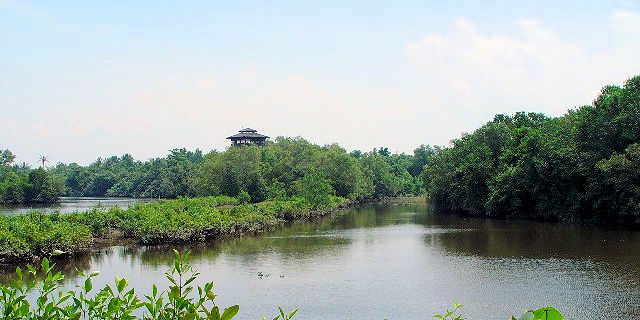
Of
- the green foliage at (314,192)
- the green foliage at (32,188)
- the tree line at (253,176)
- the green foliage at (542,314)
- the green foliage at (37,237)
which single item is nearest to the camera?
the green foliage at (542,314)

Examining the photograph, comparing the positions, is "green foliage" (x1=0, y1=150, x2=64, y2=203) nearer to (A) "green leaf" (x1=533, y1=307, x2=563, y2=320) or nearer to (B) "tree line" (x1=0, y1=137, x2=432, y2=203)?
(B) "tree line" (x1=0, y1=137, x2=432, y2=203)

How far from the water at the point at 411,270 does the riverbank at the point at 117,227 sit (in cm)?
114

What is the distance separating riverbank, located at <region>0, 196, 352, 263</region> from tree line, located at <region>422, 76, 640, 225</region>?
1599 cm

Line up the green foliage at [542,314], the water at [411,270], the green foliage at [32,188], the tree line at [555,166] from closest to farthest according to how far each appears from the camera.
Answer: the green foliage at [542,314] < the water at [411,270] < the tree line at [555,166] < the green foliage at [32,188]

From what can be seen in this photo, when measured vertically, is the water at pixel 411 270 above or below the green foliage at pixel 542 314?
below

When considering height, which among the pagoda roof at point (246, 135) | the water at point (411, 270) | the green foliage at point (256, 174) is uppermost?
the pagoda roof at point (246, 135)

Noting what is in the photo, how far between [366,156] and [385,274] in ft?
186

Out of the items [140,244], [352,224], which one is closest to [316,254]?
A: [140,244]

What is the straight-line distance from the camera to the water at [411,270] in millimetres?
17266

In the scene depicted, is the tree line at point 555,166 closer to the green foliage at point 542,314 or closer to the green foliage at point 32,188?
the green foliage at point 542,314

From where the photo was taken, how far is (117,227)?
31781 mm

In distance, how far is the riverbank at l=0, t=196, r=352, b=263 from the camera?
23797 mm

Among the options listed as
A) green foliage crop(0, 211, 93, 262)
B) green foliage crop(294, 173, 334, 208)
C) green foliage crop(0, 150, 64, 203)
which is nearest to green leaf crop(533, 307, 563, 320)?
green foliage crop(0, 211, 93, 262)

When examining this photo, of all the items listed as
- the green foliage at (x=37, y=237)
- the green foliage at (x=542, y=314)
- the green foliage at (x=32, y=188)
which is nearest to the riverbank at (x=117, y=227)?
the green foliage at (x=37, y=237)
